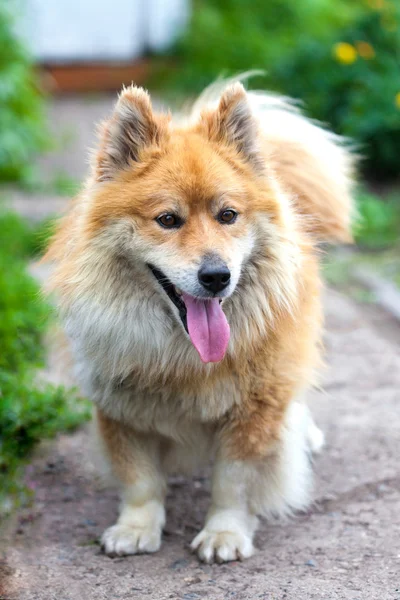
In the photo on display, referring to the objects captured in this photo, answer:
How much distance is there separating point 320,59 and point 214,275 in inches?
264

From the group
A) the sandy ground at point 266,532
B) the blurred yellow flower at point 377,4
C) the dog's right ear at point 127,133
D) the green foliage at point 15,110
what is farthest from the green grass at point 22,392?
the blurred yellow flower at point 377,4

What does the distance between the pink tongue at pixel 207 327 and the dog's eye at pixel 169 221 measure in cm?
26

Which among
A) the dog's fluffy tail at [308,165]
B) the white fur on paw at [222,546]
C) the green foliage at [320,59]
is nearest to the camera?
the white fur on paw at [222,546]

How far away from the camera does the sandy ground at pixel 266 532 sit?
3.24 meters

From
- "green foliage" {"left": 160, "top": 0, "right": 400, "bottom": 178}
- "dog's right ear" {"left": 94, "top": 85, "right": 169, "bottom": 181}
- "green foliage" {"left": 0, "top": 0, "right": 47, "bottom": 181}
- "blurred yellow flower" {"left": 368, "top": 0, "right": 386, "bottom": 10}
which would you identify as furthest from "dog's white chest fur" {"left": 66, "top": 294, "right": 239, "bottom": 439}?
"blurred yellow flower" {"left": 368, "top": 0, "right": 386, "bottom": 10}

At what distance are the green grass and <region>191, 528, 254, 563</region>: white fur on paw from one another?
846 mm

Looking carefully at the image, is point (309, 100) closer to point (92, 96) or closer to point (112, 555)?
point (92, 96)

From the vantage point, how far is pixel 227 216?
3.31 metres

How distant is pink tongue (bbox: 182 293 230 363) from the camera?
3236 millimetres

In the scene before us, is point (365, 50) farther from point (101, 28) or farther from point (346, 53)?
point (101, 28)

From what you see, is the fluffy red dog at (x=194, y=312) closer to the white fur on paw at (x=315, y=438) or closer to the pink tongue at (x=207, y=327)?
the pink tongue at (x=207, y=327)

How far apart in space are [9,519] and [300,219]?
1.80 meters

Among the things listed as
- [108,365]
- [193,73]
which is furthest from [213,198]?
[193,73]

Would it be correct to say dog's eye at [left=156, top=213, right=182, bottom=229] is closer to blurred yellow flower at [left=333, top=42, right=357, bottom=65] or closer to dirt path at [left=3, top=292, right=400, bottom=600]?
dirt path at [left=3, top=292, right=400, bottom=600]
